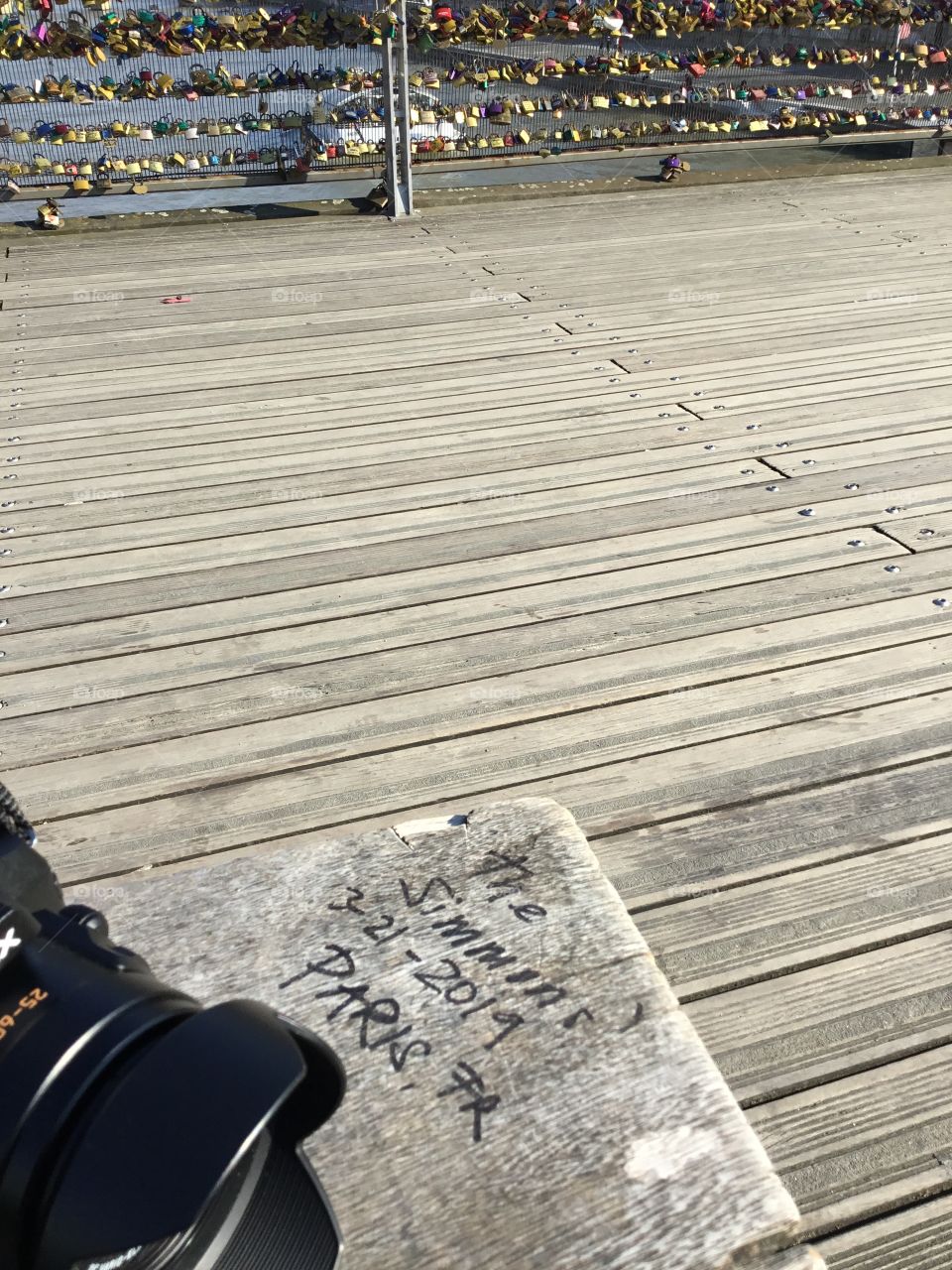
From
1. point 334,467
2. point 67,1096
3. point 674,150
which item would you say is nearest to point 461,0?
point 674,150

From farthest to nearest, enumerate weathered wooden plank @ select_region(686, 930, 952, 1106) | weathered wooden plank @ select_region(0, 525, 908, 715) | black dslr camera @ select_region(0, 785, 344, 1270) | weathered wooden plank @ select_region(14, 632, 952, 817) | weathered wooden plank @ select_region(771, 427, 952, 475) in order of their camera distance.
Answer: weathered wooden plank @ select_region(771, 427, 952, 475), weathered wooden plank @ select_region(0, 525, 908, 715), weathered wooden plank @ select_region(14, 632, 952, 817), weathered wooden plank @ select_region(686, 930, 952, 1106), black dslr camera @ select_region(0, 785, 344, 1270)

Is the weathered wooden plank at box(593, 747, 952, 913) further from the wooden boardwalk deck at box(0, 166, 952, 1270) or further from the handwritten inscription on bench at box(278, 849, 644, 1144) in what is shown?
the handwritten inscription on bench at box(278, 849, 644, 1144)

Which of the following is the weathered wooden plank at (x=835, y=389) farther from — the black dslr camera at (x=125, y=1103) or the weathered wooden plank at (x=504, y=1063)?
the black dslr camera at (x=125, y=1103)

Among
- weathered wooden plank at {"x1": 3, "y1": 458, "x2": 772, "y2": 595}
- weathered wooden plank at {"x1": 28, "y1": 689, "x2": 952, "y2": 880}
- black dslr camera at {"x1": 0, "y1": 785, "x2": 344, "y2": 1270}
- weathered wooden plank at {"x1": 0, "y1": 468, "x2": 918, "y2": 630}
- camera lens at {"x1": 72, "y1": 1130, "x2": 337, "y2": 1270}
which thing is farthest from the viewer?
weathered wooden plank at {"x1": 3, "y1": 458, "x2": 772, "y2": 595}

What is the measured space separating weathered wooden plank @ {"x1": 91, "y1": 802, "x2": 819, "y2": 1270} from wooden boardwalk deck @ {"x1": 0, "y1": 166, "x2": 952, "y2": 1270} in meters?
0.25

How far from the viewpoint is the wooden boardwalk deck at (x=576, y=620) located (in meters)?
1.82

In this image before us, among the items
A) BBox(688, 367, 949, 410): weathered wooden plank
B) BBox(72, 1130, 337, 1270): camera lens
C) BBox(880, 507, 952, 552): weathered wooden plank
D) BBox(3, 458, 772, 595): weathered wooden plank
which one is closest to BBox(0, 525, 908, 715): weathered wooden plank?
BBox(880, 507, 952, 552): weathered wooden plank

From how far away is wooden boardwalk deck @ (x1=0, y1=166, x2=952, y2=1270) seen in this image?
1.82 metres

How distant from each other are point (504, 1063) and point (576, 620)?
5.32 ft

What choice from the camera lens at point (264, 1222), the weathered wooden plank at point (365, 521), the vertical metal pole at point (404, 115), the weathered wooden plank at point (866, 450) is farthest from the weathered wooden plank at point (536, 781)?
the vertical metal pole at point (404, 115)

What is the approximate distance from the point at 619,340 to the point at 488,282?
1.10m

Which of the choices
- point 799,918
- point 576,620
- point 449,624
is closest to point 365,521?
point 449,624

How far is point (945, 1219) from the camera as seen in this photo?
4.79 feet

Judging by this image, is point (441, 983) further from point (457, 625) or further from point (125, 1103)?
point (457, 625)
